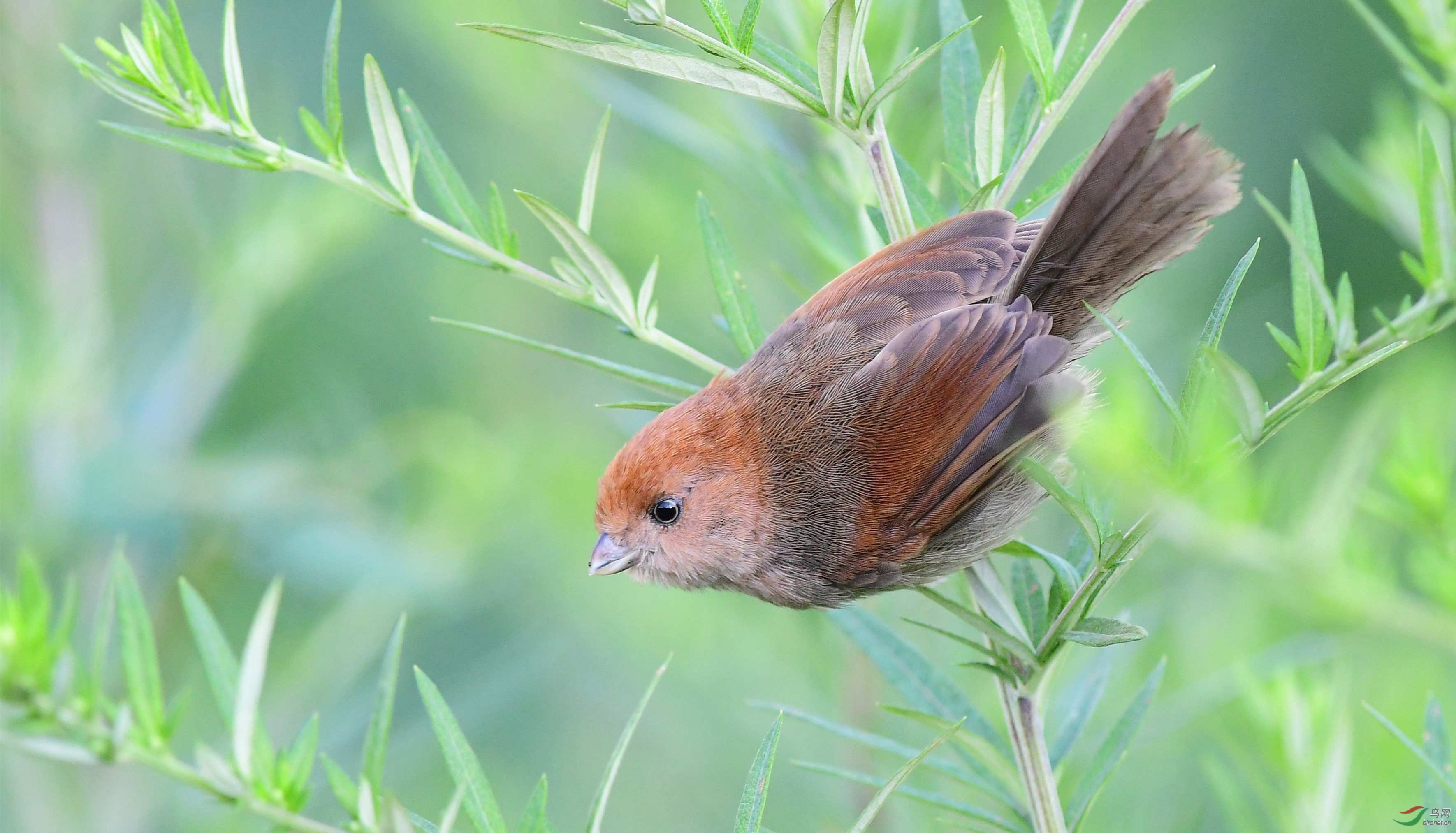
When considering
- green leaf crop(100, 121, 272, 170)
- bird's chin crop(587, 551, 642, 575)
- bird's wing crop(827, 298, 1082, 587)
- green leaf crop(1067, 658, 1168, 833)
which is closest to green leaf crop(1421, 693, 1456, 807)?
green leaf crop(1067, 658, 1168, 833)

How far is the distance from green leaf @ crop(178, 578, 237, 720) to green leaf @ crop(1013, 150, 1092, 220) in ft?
3.80

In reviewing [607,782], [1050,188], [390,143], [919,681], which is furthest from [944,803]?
[390,143]

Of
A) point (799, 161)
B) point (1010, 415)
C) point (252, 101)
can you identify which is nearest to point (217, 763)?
point (1010, 415)

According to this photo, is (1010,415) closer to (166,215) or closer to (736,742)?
(736,742)

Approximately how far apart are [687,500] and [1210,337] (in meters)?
1.24

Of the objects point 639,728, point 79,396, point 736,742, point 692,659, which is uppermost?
point 79,396

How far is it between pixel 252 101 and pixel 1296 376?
3.64 m

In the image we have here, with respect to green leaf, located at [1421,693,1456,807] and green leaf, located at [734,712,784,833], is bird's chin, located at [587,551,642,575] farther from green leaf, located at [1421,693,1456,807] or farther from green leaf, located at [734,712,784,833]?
green leaf, located at [1421,693,1456,807]

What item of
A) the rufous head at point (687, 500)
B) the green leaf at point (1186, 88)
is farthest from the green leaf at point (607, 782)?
the rufous head at point (687, 500)

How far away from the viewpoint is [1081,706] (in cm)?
179

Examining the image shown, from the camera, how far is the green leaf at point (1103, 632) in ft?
4.38

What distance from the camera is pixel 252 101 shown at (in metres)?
4.10

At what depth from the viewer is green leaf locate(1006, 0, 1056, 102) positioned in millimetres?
1474

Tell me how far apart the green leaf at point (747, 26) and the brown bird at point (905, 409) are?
512mm
